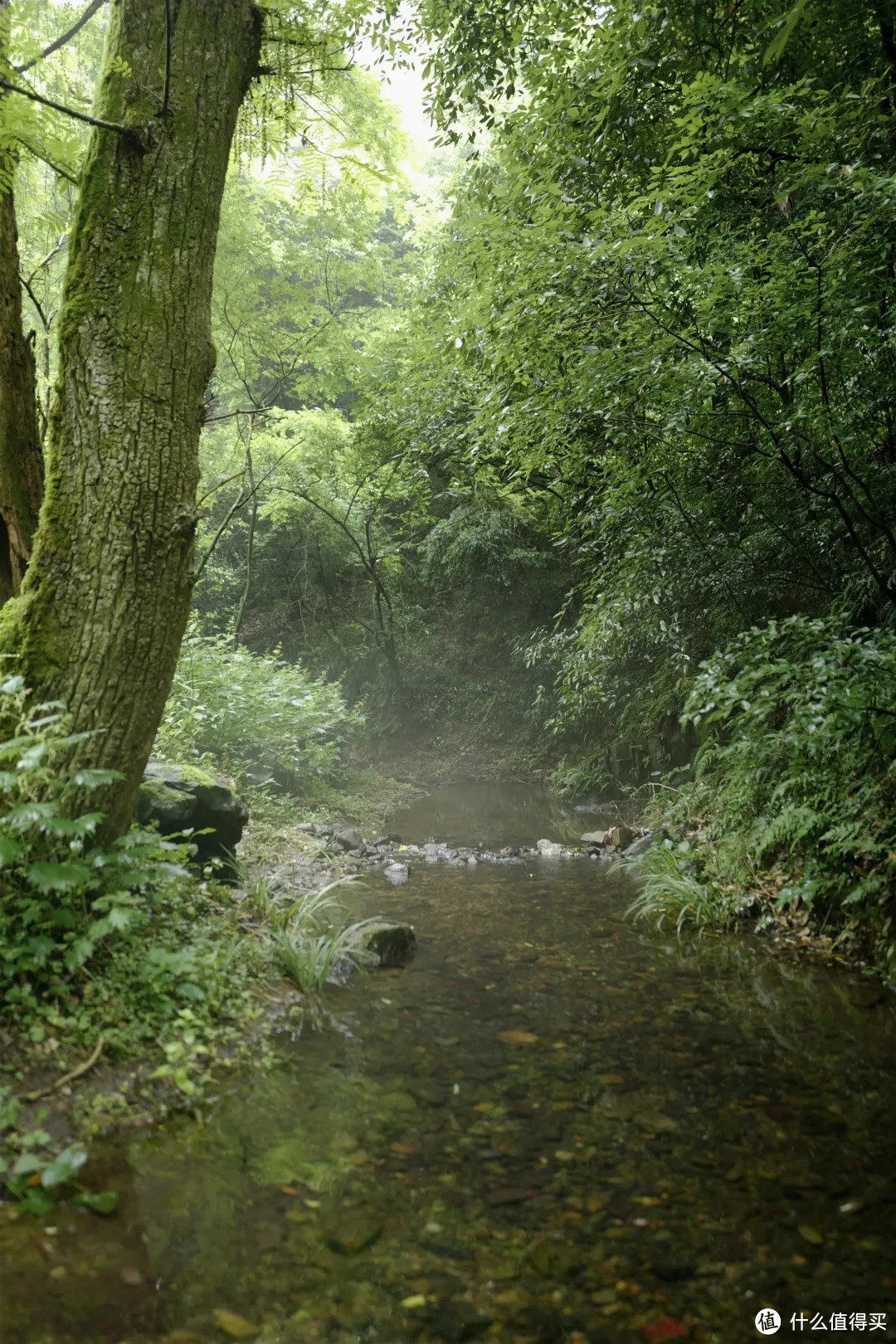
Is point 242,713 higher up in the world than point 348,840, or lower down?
higher up

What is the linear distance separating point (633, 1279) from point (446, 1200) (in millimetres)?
596

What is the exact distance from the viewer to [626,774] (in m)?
Result: 10.8

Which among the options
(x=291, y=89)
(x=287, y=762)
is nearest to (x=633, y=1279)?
(x=291, y=89)

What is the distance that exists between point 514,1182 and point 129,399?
3.34 meters

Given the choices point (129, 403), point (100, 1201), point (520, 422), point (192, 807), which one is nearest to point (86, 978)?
point (100, 1201)

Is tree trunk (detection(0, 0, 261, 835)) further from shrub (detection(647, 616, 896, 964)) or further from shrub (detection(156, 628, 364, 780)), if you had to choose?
shrub (detection(156, 628, 364, 780))

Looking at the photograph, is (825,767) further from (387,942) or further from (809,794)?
(387,942)

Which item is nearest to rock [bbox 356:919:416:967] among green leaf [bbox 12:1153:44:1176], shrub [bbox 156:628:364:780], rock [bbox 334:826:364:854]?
green leaf [bbox 12:1153:44:1176]

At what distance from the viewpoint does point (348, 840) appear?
8.06m

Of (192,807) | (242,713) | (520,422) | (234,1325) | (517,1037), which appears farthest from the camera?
(242,713)

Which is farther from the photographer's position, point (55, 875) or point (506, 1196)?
point (55, 875)

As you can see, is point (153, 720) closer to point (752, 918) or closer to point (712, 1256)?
point (712, 1256)

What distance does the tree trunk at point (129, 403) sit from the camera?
3379 millimetres

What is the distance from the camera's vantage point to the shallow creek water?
1970 millimetres
